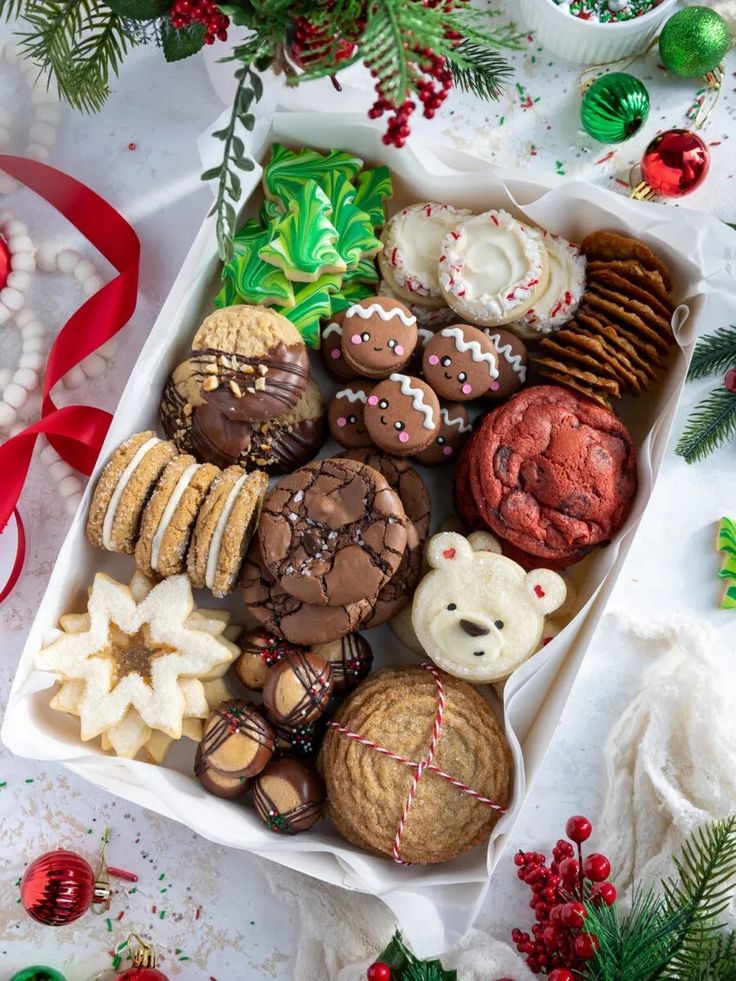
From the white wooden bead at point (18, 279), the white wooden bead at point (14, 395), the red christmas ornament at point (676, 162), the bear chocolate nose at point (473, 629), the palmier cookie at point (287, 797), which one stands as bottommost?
the palmier cookie at point (287, 797)

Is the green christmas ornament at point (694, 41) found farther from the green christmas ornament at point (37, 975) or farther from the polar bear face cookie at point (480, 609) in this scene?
the green christmas ornament at point (37, 975)

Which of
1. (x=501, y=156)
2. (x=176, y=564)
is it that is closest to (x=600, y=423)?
(x=501, y=156)

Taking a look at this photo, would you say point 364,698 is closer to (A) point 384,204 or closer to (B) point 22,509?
(B) point 22,509

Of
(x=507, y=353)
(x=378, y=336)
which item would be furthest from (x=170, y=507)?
(x=507, y=353)

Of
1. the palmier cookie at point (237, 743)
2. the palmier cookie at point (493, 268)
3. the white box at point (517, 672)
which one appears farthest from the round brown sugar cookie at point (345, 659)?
the palmier cookie at point (493, 268)

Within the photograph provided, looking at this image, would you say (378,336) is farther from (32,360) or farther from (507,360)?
(32,360)

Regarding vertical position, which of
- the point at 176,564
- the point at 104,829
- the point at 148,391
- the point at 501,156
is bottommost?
the point at 104,829
